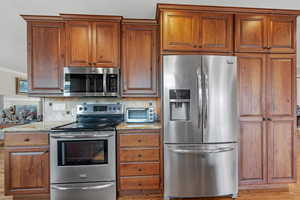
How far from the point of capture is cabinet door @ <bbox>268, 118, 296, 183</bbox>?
225cm

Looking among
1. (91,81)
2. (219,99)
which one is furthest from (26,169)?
(219,99)

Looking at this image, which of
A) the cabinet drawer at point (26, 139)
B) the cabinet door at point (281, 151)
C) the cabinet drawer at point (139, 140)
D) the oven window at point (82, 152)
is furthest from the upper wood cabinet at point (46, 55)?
the cabinet door at point (281, 151)

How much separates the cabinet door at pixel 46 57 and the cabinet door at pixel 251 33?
2.46 meters

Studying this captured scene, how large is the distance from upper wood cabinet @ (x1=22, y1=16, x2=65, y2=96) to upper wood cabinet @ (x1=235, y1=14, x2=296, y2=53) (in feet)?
8.14

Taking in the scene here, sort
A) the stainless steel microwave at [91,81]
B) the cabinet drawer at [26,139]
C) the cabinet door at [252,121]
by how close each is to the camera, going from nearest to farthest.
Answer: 1. the cabinet drawer at [26,139]
2. the cabinet door at [252,121]
3. the stainless steel microwave at [91,81]

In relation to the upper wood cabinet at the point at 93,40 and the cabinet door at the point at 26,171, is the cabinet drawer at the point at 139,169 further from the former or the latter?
the upper wood cabinet at the point at 93,40

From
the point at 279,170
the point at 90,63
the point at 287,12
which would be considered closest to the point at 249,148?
the point at 279,170

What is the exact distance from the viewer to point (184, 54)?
7.09 ft

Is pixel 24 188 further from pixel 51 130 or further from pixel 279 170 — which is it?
pixel 279 170

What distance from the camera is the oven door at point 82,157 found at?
1.99 m

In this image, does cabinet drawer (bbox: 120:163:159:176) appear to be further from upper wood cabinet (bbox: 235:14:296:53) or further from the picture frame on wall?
the picture frame on wall

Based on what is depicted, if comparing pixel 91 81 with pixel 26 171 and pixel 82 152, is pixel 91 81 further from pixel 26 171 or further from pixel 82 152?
pixel 26 171

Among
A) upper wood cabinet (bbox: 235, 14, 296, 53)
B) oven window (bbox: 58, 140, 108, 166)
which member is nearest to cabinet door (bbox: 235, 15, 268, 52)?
upper wood cabinet (bbox: 235, 14, 296, 53)

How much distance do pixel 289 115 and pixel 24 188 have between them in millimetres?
3548
